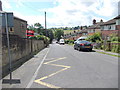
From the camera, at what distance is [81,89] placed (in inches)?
164

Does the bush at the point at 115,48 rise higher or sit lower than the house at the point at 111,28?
lower

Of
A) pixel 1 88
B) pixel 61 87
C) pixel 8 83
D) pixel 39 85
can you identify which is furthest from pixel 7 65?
pixel 61 87

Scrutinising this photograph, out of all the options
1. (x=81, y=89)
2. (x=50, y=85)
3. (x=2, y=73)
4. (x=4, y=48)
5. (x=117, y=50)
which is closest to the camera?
(x=81, y=89)

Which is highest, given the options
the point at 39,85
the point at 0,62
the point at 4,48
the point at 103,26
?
the point at 103,26

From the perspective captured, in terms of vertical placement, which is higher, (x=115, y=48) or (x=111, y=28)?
(x=111, y=28)

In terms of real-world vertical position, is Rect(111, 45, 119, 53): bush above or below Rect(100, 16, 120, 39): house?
below

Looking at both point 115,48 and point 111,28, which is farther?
point 111,28

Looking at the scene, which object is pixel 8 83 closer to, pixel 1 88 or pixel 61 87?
pixel 1 88

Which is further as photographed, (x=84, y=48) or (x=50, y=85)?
(x=84, y=48)

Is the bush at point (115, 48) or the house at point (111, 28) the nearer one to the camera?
the bush at point (115, 48)

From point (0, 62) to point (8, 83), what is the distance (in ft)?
4.39

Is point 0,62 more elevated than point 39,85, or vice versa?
point 0,62

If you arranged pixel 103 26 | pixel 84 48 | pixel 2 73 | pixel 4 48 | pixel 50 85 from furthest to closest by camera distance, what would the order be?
pixel 103 26, pixel 84 48, pixel 4 48, pixel 2 73, pixel 50 85

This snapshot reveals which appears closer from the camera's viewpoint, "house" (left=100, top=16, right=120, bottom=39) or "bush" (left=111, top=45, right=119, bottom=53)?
"bush" (left=111, top=45, right=119, bottom=53)
